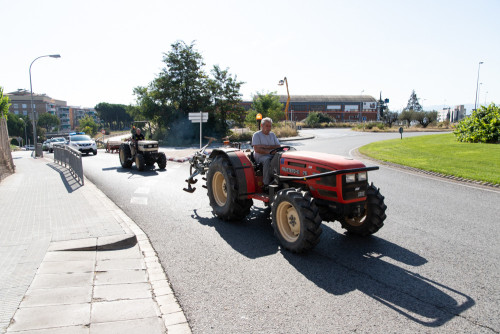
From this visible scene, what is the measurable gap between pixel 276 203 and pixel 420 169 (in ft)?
32.6

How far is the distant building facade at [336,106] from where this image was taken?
3447 inches

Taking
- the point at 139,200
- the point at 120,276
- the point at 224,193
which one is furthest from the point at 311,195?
the point at 139,200

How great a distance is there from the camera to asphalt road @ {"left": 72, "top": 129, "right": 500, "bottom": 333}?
11.2 ft

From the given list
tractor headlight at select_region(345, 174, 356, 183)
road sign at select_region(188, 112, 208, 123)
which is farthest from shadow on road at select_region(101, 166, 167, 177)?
tractor headlight at select_region(345, 174, 356, 183)

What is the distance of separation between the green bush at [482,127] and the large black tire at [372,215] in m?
18.1

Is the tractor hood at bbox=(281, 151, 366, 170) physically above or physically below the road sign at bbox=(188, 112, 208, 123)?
below

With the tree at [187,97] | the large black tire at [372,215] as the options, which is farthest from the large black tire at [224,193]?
the tree at [187,97]

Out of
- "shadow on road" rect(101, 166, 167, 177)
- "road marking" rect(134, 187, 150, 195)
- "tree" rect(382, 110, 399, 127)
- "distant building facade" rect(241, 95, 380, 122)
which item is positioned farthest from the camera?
"distant building facade" rect(241, 95, 380, 122)

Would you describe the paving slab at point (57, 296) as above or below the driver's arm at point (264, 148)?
below

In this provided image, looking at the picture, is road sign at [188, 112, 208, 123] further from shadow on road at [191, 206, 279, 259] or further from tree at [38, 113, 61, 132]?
tree at [38, 113, 61, 132]

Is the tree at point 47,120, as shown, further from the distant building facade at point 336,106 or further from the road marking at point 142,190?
the road marking at point 142,190

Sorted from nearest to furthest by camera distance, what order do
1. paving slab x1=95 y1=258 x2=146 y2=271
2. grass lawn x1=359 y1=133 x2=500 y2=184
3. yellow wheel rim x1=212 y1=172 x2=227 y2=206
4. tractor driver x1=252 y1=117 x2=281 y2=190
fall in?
1. paving slab x1=95 y1=258 x2=146 y2=271
2. tractor driver x1=252 y1=117 x2=281 y2=190
3. yellow wheel rim x1=212 y1=172 x2=227 y2=206
4. grass lawn x1=359 y1=133 x2=500 y2=184

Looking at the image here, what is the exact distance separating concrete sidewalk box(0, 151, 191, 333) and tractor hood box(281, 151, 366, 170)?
2.63 meters

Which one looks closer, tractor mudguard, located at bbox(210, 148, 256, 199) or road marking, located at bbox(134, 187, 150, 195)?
tractor mudguard, located at bbox(210, 148, 256, 199)
